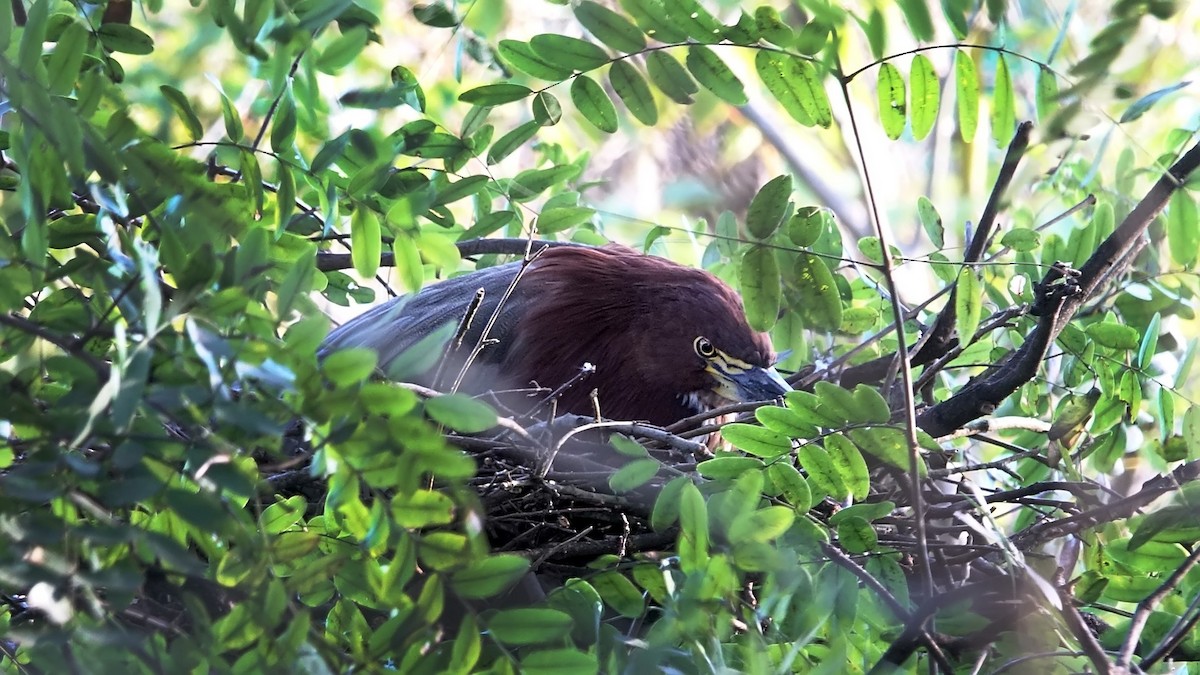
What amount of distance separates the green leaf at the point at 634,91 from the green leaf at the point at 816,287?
1.07 feet

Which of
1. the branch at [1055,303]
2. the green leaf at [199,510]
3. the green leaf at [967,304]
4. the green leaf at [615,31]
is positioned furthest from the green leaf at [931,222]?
the green leaf at [199,510]

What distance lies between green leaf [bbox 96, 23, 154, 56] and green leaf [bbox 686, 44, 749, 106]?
3.00ft

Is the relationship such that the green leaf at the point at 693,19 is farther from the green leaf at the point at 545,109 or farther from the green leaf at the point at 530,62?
the green leaf at the point at 545,109

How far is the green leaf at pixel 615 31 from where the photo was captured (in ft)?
5.32

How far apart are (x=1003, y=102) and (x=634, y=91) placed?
1.83 ft

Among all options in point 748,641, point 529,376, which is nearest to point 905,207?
point 529,376

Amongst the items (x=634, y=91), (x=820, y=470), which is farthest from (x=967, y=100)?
(x=820, y=470)

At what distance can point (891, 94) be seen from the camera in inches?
68.1

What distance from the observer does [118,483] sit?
1.05m

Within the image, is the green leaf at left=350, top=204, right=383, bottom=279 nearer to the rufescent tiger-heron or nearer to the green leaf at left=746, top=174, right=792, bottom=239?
the green leaf at left=746, top=174, right=792, bottom=239

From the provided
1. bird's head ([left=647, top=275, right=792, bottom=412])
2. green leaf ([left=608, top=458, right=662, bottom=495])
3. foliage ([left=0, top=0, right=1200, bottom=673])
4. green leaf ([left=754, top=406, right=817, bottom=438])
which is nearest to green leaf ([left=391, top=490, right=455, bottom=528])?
foliage ([left=0, top=0, right=1200, bottom=673])

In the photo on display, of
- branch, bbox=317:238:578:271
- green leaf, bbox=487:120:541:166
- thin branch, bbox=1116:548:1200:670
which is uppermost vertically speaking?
green leaf, bbox=487:120:541:166

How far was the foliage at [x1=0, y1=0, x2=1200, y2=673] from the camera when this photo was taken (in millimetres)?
1072

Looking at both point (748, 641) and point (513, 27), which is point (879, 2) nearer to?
point (748, 641)
